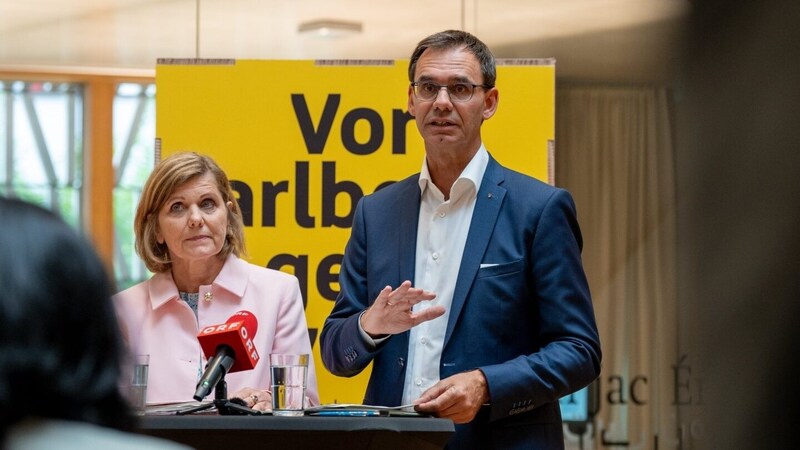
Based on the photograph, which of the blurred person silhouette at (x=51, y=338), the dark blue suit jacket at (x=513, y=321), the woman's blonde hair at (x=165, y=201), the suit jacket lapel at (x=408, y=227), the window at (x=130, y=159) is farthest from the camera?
the window at (x=130, y=159)

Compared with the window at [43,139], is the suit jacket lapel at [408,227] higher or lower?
lower

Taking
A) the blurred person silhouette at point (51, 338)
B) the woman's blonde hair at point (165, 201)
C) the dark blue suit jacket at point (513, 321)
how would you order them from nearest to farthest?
1. the blurred person silhouette at point (51, 338)
2. the dark blue suit jacket at point (513, 321)
3. the woman's blonde hair at point (165, 201)

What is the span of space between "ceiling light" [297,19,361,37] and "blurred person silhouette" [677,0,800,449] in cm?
162

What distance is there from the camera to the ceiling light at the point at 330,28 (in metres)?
5.88

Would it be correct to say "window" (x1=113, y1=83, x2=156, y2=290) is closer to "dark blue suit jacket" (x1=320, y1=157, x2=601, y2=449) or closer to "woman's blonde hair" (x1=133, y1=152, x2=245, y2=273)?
"woman's blonde hair" (x1=133, y1=152, x2=245, y2=273)

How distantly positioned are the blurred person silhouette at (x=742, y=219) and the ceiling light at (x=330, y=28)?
162cm

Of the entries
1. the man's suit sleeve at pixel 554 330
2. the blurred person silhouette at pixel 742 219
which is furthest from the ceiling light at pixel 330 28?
the man's suit sleeve at pixel 554 330

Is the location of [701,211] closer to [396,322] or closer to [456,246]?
[456,246]

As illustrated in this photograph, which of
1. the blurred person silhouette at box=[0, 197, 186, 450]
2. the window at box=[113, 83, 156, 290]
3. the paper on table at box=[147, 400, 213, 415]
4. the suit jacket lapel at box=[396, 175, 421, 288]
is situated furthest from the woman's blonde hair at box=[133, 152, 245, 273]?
the blurred person silhouette at box=[0, 197, 186, 450]

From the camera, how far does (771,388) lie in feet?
20.5

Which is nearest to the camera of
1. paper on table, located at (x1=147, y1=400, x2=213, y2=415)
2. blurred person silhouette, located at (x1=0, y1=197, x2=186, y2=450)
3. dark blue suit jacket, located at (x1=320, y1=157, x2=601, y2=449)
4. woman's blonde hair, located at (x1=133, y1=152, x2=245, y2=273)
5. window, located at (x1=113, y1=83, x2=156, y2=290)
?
blurred person silhouette, located at (x1=0, y1=197, x2=186, y2=450)

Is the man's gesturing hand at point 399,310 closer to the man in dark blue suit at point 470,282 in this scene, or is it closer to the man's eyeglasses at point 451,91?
the man in dark blue suit at point 470,282

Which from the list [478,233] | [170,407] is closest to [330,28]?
[478,233]

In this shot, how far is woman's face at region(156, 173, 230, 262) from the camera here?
358 cm
